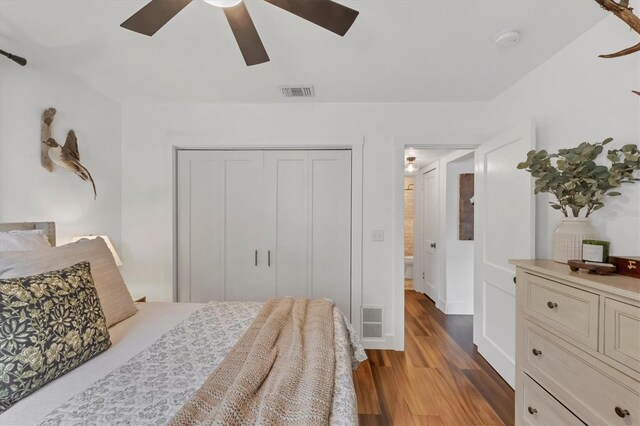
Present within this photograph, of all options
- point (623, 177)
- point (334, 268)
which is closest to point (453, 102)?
point (623, 177)

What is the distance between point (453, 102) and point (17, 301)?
320 cm

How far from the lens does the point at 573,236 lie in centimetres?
144

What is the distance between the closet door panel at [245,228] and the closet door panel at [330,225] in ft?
1.63

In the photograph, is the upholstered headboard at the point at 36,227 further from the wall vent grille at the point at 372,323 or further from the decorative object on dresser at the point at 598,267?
the decorative object on dresser at the point at 598,267

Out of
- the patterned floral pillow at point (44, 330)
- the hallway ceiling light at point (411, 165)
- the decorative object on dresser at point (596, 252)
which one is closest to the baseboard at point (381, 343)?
the decorative object on dresser at point (596, 252)

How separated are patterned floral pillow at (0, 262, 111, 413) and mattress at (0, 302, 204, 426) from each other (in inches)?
1.3

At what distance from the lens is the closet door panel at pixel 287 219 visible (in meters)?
2.73

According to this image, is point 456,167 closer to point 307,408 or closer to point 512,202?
point 512,202

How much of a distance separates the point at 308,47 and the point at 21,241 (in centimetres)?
203

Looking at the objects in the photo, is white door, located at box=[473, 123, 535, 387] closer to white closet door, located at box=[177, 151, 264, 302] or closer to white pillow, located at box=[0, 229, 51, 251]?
white closet door, located at box=[177, 151, 264, 302]

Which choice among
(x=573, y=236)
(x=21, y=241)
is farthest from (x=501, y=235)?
(x=21, y=241)

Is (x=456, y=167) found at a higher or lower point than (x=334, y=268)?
higher

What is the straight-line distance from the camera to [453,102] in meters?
2.60

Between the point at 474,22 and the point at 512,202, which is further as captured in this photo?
the point at 512,202
